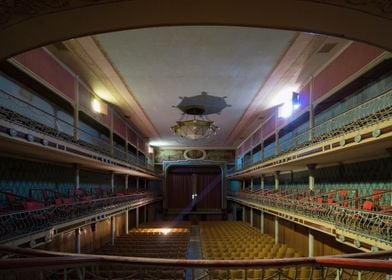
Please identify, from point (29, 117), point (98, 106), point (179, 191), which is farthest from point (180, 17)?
point (179, 191)

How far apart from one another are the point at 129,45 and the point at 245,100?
259 inches

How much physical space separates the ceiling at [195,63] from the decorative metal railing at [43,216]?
421 cm

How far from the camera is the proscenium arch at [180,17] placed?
348cm

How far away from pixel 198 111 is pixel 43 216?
8.75 m

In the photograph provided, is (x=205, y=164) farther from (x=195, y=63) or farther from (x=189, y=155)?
(x=195, y=63)

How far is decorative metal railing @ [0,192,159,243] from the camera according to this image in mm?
6641

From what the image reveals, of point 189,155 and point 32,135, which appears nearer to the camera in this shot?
point 32,135

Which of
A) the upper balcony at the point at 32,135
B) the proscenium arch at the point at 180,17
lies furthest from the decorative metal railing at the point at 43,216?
the proscenium arch at the point at 180,17

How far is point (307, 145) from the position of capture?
10.5 metres

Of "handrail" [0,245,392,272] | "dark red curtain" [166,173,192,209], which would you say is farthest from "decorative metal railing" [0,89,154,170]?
"dark red curtain" [166,173,192,209]

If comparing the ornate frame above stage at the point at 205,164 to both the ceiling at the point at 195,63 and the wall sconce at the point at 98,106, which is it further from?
the wall sconce at the point at 98,106

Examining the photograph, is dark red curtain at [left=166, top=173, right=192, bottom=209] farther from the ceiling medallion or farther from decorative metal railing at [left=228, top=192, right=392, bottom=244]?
decorative metal railing at [left=228, top=192, right=392, bottom=244]

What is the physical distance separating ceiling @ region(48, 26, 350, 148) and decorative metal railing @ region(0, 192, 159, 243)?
4206 millimetres

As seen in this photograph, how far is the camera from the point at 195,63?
9859mm
